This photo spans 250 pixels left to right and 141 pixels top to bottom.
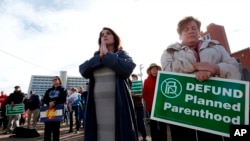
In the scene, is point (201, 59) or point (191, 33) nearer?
point (201, 59)

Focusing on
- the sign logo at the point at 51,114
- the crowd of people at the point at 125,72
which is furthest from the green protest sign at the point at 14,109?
the crowd of people at the point at 125,72

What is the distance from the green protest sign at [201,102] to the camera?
5.53 ft

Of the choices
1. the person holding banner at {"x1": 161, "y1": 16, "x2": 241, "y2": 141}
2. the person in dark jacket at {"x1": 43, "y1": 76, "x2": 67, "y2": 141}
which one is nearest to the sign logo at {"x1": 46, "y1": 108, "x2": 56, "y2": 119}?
the person in dark jacket at {"x1": 43, "y1": 76, "x2": 67, "y2": 141}

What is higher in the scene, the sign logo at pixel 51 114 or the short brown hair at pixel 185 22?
the short brown hair at pixel 185 22

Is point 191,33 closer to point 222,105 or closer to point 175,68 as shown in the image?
point 175,68

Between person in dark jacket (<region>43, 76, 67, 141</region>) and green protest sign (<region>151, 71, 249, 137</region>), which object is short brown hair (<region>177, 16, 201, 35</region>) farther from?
person in dark jacket (<region>43, 76, 67, 141</region>)

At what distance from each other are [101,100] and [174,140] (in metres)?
0.78

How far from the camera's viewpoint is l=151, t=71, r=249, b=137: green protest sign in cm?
168

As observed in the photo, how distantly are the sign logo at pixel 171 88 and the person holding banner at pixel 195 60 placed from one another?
129mm

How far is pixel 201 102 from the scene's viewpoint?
1.79 metres

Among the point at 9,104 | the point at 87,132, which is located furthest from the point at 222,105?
the point at 9,104

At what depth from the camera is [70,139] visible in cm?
691

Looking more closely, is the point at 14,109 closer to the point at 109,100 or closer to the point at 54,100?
the point at 54,100

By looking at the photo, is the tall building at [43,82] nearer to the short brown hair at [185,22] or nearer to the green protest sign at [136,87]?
the green protest sign at [136,87]
